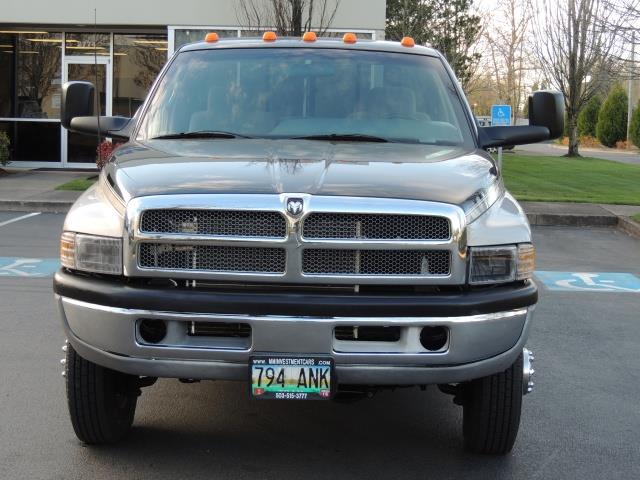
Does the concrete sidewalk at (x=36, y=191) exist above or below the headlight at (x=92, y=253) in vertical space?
below

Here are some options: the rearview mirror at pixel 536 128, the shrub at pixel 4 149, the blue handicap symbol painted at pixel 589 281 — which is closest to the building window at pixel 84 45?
the shrub at pixel 4 149

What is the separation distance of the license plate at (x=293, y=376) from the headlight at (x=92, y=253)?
2.31 ft

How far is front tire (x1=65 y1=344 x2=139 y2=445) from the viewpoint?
382 centimetres

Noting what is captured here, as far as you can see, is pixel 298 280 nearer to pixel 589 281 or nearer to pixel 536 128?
pixel 536 128

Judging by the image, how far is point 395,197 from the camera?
3457 mm

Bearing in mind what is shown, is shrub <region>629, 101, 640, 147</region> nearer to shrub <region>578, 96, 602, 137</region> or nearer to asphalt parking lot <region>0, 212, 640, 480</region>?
shrub <region>578, 96, 602, 137</region>

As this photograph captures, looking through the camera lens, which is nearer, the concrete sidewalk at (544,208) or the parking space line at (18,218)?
the parking space line at (18,218)

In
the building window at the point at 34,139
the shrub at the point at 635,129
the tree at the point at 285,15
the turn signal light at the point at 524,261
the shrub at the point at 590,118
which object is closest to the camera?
the turn signal light at the point at 524,261

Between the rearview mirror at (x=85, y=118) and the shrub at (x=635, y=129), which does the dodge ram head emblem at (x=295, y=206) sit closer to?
the rearview mirror at (x=85, y=118)

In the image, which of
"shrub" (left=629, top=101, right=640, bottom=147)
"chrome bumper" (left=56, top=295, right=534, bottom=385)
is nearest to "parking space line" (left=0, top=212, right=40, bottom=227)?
"chrome bumper" (left=56, top=295, right=534, bottom=385)

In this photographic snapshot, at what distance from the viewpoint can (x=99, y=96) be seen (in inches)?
762

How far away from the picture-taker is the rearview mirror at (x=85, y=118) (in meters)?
5.01

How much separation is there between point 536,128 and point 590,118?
60.2 metres

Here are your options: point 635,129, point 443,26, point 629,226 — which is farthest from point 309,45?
point 635,129
